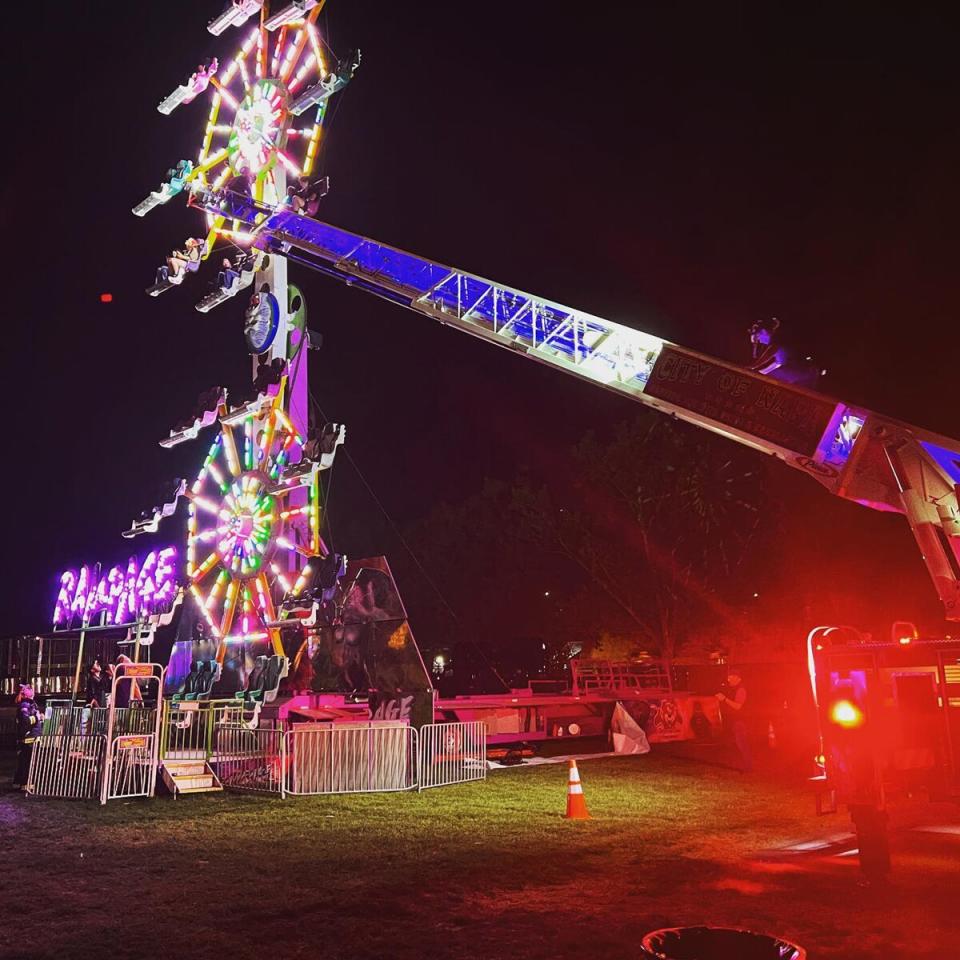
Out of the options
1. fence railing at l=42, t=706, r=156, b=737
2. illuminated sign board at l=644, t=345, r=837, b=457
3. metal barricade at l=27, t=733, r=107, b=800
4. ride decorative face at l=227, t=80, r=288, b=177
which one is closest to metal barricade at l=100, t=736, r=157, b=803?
metal barricade at l=27, t=733, r=107, b=800

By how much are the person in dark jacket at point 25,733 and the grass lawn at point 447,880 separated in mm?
2418

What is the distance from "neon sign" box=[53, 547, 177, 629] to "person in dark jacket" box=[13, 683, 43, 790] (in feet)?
22.5

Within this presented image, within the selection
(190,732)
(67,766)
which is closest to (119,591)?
(190,732)

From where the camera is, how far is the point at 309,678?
1980 centimetres

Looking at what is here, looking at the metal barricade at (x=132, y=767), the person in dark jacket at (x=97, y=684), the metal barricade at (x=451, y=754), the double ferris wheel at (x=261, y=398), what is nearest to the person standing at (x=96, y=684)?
the person in dark jacket at (x=97, y=684)

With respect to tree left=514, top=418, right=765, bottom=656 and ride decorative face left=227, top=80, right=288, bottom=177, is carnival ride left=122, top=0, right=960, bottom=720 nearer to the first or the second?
ride decorative face left=227, top=80, right=288, bottom=177

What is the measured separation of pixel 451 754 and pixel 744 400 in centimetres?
912

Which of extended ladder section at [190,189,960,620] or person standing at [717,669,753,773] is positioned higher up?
extended ladder section at [190,189,960,620]

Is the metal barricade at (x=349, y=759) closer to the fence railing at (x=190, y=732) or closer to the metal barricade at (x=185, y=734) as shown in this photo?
the fence railing at (x=190, y=732)

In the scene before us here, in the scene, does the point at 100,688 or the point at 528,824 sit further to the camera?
the point at 100,688

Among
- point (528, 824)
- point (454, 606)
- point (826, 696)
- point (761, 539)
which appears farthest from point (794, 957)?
point (454, 606)

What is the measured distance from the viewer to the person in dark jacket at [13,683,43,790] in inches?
600

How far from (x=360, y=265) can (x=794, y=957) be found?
16323 millimetres

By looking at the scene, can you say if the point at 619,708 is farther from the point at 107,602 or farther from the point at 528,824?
the point at 107,602
